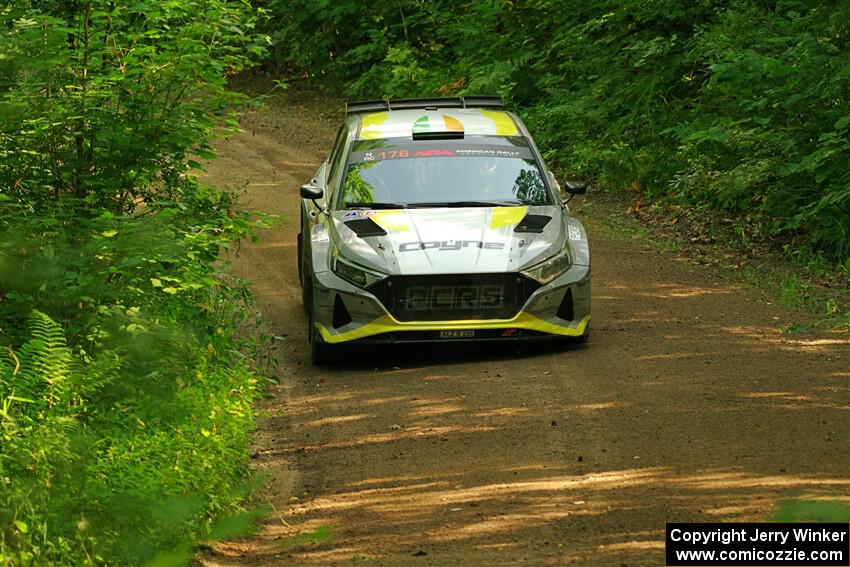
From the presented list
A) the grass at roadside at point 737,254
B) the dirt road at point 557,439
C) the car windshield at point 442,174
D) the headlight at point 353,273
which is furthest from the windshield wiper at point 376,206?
the grass at roadside at point 737,254

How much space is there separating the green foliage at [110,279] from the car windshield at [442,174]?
128 cm

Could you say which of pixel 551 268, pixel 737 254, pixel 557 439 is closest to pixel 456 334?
pixel 551 268

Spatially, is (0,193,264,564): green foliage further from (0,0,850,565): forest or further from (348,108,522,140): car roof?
(348,108,522,140): car roof

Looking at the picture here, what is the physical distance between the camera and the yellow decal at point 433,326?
32.5ft

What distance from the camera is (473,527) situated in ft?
20.9

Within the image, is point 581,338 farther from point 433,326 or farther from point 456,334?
point 433,326

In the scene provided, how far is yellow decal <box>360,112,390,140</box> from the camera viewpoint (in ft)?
37.5

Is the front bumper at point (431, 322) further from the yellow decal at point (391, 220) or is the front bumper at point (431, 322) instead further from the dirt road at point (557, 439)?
the yellow decal at point (391, 220)

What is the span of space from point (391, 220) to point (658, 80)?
33.2 feet

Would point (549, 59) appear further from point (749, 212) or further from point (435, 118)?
point (435, 118)

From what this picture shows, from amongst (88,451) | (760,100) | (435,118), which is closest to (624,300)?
(435,118)

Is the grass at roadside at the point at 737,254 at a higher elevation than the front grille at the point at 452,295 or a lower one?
lower

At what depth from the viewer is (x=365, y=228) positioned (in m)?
10.3

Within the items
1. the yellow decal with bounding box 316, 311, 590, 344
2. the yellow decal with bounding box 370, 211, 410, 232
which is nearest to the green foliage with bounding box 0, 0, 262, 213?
the yellow decal with bounding box 370, 211, 410, 232
